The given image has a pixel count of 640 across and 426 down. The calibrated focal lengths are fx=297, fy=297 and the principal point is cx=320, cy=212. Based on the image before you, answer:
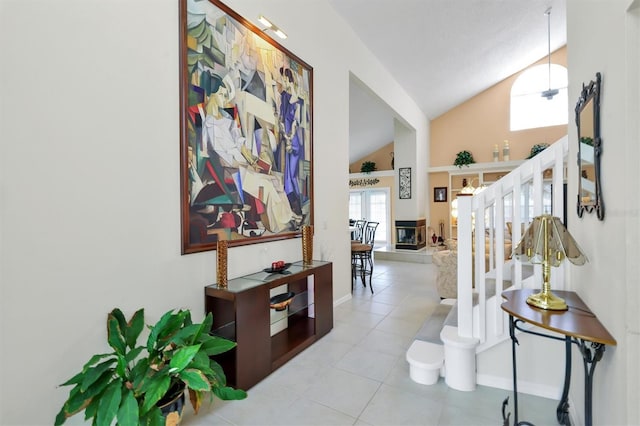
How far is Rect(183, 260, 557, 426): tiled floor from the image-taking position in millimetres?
1852

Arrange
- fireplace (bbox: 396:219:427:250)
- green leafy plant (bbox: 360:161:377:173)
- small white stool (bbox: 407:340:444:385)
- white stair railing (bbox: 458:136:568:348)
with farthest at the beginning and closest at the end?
green leafy plant (bbox: 360:161:377:173)
fireplace (bbox: 396:219:427:250)
small white stool (bbox: 407:340:444:385)
white stair railing (bbox: 458:136:568:348)

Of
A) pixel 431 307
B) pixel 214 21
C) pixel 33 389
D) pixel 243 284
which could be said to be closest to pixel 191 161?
pixel 243 284

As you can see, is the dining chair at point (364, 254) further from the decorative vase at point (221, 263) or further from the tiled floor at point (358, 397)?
the decorative vase at point (221, 263)

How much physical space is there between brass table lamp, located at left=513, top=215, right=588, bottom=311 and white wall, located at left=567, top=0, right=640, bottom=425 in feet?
0.31

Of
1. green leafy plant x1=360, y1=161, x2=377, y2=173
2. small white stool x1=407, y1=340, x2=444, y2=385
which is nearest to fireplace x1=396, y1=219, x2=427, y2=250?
green leafy plant x1=360, y1=161, x2=377, y2=173

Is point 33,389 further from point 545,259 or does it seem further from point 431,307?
point 431,307

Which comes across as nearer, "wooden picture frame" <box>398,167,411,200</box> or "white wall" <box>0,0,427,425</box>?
"white wall" <box>0,0,427,425</box>

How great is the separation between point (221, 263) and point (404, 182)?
6672 mm

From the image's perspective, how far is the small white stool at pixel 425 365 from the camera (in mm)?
2205

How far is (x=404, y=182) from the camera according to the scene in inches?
317

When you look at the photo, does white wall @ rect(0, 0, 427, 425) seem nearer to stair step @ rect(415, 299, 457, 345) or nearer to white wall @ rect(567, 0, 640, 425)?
stair step @ rect(415, 299, 457, 345)

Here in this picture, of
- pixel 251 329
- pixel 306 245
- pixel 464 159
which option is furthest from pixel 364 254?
pixel 464 159

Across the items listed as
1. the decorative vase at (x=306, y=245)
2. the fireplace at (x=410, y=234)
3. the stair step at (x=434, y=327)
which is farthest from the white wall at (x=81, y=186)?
the fireplace at (x=410, y=234)

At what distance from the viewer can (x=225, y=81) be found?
2424mm
